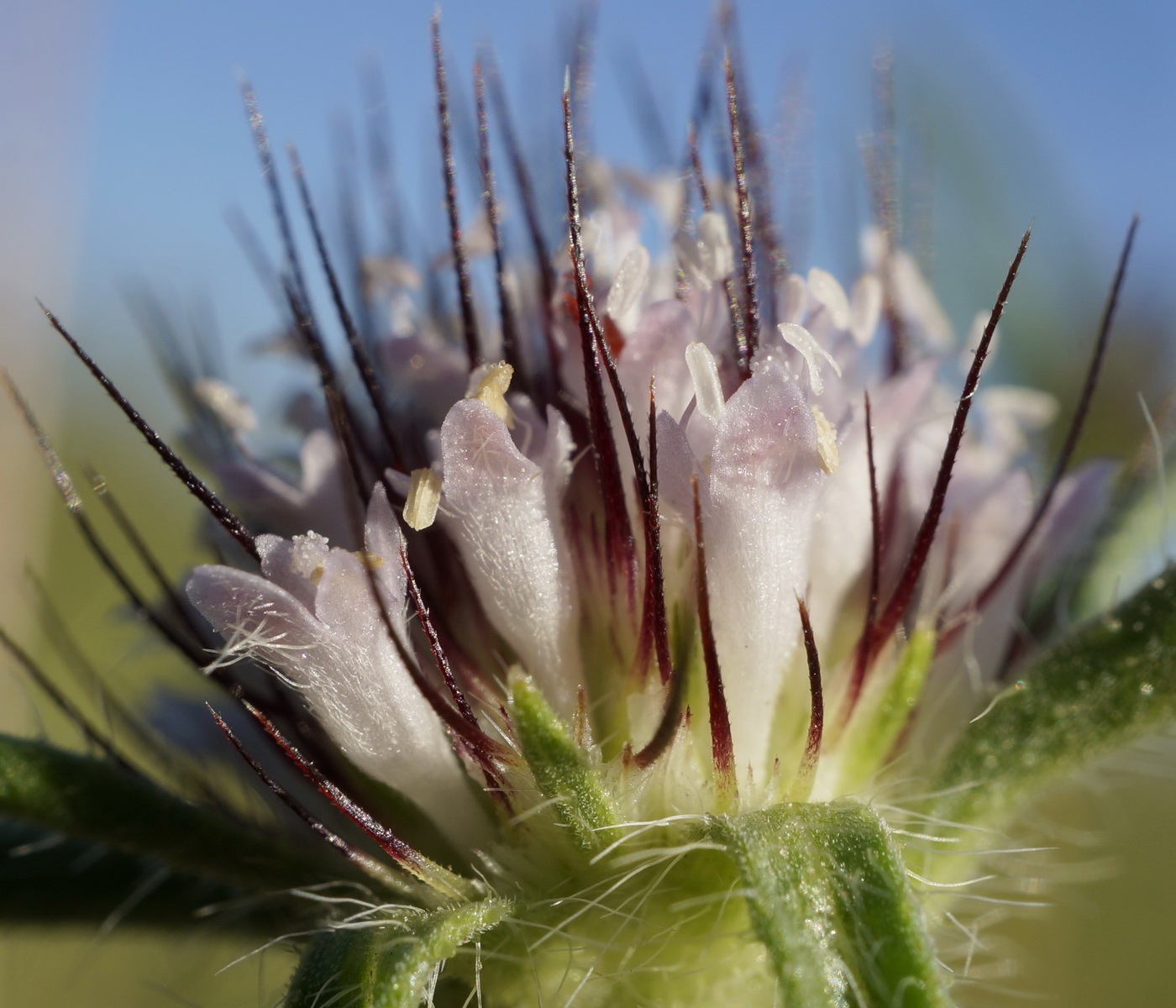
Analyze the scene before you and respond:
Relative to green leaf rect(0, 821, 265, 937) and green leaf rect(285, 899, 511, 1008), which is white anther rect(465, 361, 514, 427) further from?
green leaf rect(0, 821, 265, 937)

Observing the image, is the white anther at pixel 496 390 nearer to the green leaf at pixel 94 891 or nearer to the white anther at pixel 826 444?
the white anther at pixel 826 444

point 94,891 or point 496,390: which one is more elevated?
point 496,390

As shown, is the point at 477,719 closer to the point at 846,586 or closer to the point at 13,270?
the point at 846,586

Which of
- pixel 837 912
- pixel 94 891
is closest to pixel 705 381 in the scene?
pixel 837 912

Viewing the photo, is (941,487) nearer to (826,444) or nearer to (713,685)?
(826,444)

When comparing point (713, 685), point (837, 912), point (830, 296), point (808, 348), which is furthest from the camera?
point (830, 296)

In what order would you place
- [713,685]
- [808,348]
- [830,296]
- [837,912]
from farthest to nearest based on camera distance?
[830,296] < [808,348] < [713,685] < [837,912]

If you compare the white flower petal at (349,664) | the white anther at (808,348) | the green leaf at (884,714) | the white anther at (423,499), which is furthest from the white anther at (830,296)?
the white flower petal at (349,664)
